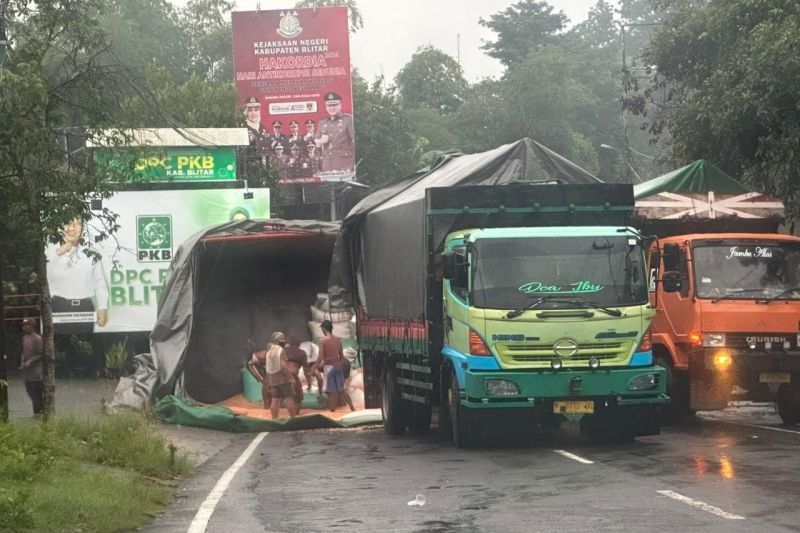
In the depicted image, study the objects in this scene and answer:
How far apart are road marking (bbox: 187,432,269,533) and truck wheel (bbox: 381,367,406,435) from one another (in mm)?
1943

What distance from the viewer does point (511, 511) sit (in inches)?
428

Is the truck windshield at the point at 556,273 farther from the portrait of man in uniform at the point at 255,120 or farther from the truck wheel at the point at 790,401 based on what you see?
the portrait of man in uniform at the point at 255,120

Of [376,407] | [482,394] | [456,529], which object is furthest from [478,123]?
[456,529]

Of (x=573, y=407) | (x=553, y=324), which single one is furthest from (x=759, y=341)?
(x=553, y=324)

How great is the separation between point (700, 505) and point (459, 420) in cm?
567

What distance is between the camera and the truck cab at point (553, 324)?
15.7 metres

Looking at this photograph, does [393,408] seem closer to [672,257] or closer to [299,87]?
[672,257]

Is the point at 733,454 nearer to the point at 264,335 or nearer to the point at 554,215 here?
the point at 554,215

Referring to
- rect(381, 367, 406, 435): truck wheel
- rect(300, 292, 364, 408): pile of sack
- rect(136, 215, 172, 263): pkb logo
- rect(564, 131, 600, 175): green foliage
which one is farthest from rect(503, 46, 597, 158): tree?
rect(381, 367, 406, 435): truck wheel

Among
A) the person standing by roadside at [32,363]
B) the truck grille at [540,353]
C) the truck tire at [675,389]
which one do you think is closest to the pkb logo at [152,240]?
the person standing by roadside at [32,363]

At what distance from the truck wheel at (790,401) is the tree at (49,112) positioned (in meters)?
9.48

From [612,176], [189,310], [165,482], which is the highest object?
[612,176]

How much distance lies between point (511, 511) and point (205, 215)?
86.3ft

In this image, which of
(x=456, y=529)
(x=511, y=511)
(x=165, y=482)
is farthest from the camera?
(x=165, y=482)
